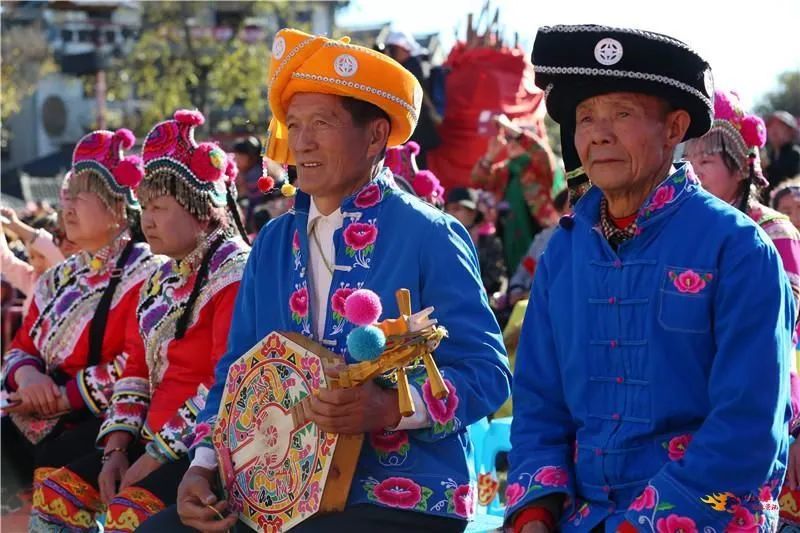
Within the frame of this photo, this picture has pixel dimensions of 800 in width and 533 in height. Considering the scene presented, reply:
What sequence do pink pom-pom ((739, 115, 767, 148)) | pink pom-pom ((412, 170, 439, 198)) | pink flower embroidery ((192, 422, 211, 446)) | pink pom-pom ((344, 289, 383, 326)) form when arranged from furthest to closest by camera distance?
pink pom-pom ((412, 170, 439, 198)) < pink pom-pom ((739, 115, 767, 148)) < pink flower embroidery ((192, 422, 211, 446)) < pink pom-pom ((344, 289, 383, 326))

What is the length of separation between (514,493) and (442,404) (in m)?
0.36

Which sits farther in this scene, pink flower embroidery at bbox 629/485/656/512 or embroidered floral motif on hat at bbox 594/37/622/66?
embroidered floral motif on hat at bbox 594/37/622/66

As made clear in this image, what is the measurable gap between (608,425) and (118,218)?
296cm

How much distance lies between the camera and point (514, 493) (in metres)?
2.99

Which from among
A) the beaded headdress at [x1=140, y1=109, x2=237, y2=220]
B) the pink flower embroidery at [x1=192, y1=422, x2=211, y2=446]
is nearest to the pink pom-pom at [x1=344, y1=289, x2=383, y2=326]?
the pink flower embroidery at [x1=192, y1=422, x2=211, y2=446]

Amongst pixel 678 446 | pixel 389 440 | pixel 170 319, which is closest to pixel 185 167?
pixel 170 319

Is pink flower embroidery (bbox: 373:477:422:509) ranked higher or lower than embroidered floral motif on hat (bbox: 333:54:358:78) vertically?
lower

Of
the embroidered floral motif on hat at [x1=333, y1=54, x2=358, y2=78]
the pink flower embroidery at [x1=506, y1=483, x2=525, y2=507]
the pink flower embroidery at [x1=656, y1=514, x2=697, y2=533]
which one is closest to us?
the pink flower embroidery at [x1=656, y1=514, x2=697, y2=533]

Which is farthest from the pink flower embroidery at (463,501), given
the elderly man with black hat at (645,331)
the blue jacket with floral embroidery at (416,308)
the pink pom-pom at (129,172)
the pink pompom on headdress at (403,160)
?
the pink pompom on headdress at (403,160)

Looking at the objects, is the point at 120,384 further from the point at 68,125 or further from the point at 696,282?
the point at 68,125

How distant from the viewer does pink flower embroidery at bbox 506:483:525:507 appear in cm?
296

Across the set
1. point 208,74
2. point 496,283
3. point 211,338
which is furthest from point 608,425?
point 208,74

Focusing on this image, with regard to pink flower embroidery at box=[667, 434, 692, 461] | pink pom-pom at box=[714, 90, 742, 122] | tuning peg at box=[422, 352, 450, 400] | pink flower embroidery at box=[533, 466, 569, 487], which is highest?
pink pom-pom at box=[714, 90, 742, 122]

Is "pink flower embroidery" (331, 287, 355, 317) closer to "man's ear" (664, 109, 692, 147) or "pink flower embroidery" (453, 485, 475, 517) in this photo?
"pink flower embroidery" (453, 485, 475, 517)
